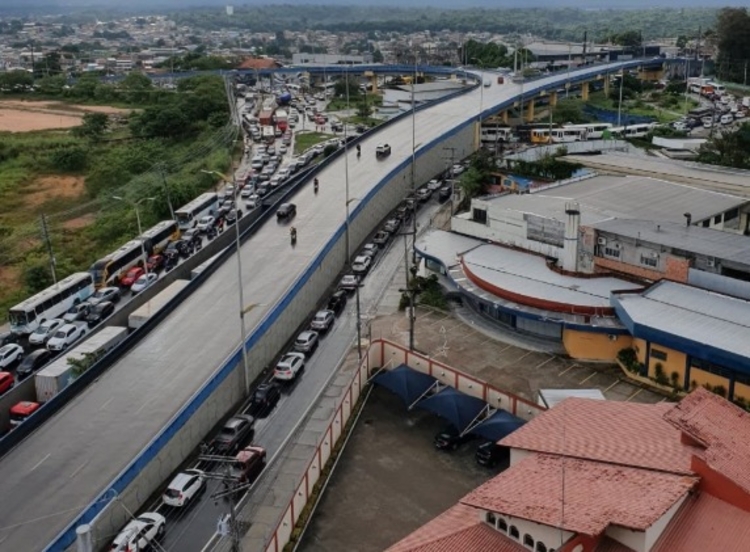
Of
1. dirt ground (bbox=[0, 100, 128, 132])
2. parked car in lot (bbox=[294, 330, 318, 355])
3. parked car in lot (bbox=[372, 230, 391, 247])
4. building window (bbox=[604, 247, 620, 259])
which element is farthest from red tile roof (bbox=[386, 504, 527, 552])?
dirt ground (bbox=[0, 100, 128, 132])

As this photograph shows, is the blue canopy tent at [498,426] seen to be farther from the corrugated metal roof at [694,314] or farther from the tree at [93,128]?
the tree at [93,128]

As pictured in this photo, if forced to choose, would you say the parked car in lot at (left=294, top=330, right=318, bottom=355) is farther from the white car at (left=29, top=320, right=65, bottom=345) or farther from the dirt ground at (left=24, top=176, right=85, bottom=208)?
the dirt ground at (left=24, top=176, right=85, bottom=208)

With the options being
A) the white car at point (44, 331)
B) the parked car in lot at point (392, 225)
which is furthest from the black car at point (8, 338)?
the parked car in lot at point (392, 225)

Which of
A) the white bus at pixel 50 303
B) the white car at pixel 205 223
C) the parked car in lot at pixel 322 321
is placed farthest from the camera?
the white car at pixel 205 223

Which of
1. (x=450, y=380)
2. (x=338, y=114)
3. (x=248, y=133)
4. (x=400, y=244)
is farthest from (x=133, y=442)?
(x=338, y=114)

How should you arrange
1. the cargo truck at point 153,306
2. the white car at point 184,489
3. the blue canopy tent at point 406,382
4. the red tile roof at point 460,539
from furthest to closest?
the cargo truck at point 153,306, the blue canopy tent at point 406,382, the white car at point 184,489, the red tile roof at point 460,539

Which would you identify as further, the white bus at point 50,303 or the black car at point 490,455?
the white bus at point 50,303

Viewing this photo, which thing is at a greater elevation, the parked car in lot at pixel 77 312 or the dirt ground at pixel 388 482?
the parked car in lot at pixel 77 312

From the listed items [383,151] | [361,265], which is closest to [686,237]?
[361,265]
